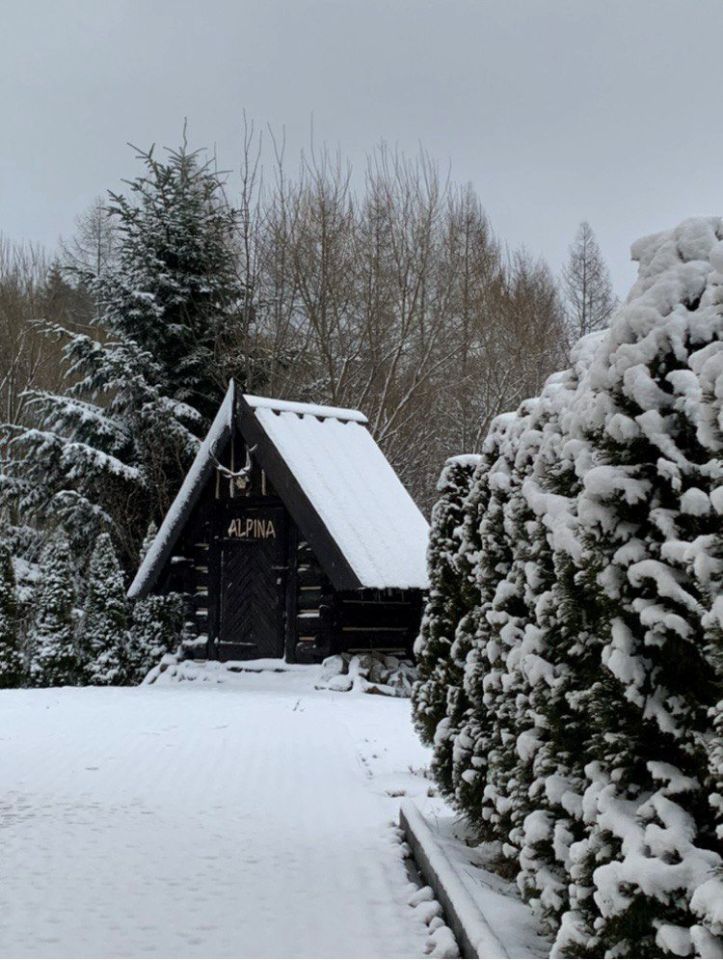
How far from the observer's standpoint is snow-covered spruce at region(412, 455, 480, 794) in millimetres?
7703

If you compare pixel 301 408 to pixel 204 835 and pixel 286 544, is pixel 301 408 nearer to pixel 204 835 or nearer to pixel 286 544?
pixel 286 544

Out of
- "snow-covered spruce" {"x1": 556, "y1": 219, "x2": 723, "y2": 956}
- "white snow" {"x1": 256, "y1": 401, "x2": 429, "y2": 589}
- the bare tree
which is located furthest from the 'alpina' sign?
the bare tree

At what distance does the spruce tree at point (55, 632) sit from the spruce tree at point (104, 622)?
0.34 meters

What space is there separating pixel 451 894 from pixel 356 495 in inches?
542

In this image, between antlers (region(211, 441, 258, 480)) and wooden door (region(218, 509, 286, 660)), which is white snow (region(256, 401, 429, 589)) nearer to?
antlers (region(211, 441, 258, 480))

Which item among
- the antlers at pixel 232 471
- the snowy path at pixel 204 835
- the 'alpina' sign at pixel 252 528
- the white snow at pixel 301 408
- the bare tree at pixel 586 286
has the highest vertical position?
the bare tree at pixel 586 286

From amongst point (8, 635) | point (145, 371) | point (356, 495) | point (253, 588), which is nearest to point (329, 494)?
point (356, 495)

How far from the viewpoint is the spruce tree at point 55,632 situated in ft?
71.5

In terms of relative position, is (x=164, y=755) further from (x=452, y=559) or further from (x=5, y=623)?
(x=5, y=623)

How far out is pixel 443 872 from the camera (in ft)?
19.9

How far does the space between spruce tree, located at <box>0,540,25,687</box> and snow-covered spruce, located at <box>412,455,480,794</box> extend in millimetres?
14863

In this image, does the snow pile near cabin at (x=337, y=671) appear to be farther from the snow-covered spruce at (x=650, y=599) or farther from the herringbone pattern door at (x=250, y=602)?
the snow-covered spruce at (x=650, y=599)

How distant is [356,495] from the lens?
19297 mm

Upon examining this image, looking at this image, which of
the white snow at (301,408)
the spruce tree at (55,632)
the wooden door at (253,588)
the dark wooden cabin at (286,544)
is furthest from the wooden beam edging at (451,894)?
the spruce tree at (55,632)
